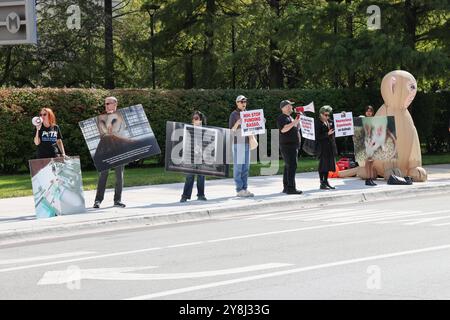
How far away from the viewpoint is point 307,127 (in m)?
18.4

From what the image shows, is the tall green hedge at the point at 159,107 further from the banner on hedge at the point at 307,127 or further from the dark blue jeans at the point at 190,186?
the dark blue jeans at the point at 190,186

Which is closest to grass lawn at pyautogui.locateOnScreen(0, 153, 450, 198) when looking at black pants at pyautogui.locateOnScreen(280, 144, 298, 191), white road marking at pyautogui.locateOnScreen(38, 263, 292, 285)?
black pants at pyautogui.locateOnScreen(280, 144, 298, 191)

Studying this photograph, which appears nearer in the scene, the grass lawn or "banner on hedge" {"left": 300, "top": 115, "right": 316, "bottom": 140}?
"banner on hedge" {"left": 300, "top": 115, "right": 316, "bottom": 140}

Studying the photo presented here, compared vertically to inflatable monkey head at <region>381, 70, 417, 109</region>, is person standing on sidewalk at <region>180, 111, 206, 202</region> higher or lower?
lower

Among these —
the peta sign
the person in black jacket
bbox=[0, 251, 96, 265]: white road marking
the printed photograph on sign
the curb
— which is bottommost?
the curb

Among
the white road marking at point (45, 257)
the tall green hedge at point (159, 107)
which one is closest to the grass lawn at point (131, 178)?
the tall green hedge at point (159, 107)

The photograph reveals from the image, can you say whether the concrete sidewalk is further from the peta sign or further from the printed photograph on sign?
the peta sign

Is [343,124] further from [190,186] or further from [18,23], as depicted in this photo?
[18,23]

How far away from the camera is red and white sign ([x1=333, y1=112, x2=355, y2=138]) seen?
63.6 feet

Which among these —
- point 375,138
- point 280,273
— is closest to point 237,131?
point 375,138

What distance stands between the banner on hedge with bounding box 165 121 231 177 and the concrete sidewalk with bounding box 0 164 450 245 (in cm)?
65

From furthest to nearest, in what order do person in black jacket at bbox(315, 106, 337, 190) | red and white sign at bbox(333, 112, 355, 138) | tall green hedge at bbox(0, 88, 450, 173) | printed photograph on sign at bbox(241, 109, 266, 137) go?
1. tall green hedge at bbox(0, 88, 450, 173)
2. red and white sign at bbox(333, 112, 355, 138)
3. person in black jacket at bbox(315, 106, 337, 190)
4. printed photograph on sign at bbox(241, 109, 266, 137)

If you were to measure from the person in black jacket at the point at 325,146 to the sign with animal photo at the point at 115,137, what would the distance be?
14.7 ft
